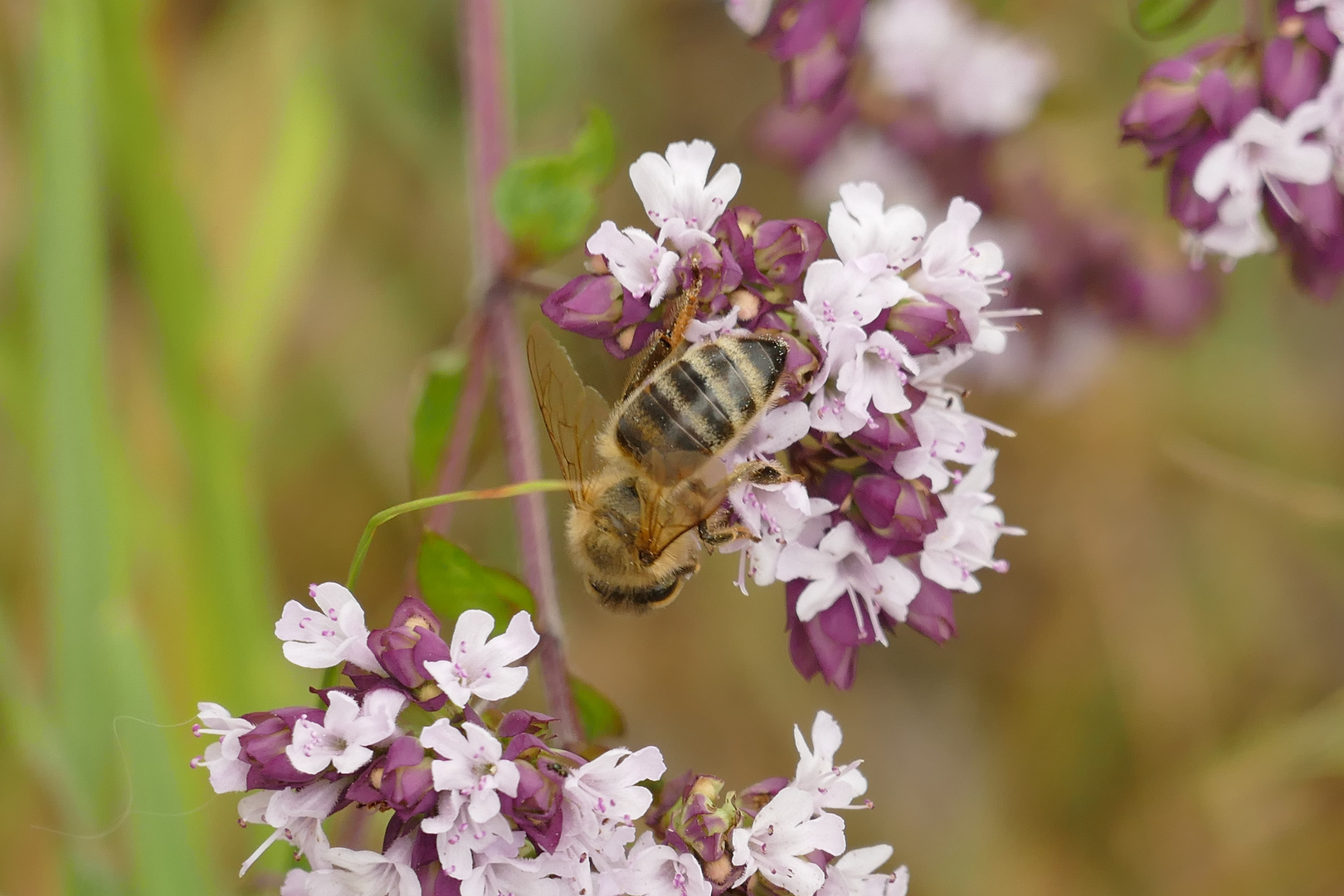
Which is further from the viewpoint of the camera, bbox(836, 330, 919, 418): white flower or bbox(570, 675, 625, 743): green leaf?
bbox(570, 675, 625, 743): green leaf

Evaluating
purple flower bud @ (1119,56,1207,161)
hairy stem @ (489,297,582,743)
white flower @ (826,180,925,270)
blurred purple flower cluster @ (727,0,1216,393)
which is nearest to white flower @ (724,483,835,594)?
white flower @ (826,180,925,270)

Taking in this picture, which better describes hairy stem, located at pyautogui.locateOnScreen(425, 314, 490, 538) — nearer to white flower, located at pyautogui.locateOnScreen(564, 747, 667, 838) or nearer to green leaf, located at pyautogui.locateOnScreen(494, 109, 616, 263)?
green leaf, located at pyautogui.locateOnScreen(494, 109, 616, 263)

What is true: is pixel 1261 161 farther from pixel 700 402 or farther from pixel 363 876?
pixel 363 876

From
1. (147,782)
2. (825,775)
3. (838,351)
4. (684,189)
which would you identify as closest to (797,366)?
(838,351)

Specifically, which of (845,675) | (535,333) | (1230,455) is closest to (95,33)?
(535,333)

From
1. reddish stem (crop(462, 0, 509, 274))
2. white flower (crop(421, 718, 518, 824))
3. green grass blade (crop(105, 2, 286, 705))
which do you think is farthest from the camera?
green grass blade (crop(105, 2, 286, 705))

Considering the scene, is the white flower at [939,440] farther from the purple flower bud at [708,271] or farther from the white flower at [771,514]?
the purple flower bud at [708,271]
